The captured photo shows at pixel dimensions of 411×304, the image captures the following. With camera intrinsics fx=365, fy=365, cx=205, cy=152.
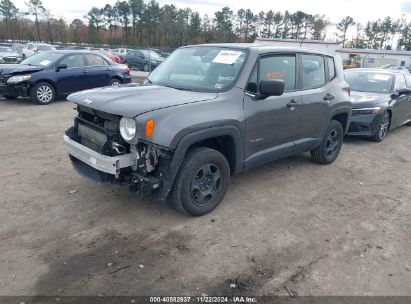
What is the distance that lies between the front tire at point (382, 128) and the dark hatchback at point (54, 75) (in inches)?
314

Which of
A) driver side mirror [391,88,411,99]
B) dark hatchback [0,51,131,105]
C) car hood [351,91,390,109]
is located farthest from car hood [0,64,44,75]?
driver side mirror [391,88,411,99]

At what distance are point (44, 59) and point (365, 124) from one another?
358 inches

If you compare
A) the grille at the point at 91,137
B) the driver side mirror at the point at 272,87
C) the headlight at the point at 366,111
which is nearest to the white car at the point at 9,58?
the grille at the point at 91,137

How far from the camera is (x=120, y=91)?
4.14 meters

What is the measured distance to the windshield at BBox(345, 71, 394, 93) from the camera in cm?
856

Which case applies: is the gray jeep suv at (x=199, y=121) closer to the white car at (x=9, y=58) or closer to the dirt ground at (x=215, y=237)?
the dirt ground at (x=215, y=237)

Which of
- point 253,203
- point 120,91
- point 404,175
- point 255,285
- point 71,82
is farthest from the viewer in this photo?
point 71,82

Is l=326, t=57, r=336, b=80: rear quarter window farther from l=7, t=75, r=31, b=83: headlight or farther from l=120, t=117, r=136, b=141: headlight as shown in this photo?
l=7, t=75, r=31, b=83: headlight

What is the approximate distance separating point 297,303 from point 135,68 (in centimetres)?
2565

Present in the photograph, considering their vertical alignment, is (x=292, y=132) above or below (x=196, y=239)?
above

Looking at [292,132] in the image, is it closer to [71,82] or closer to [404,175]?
[404,175]

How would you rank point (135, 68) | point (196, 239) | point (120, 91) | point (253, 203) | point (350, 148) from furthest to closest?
point (135, 68) → point (350, 148) → point (253, 203) → point (120, 91) → point (196, 239)

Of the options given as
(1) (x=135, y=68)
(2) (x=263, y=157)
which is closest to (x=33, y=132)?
(2) (x=263, y=157)

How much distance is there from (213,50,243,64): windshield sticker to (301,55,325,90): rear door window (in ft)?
4.06
